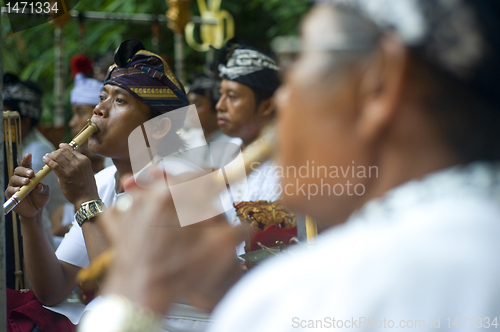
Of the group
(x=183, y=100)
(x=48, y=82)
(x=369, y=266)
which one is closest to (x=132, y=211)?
(x=369, y=266)

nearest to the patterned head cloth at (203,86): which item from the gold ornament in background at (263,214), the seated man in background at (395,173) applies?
the gold ornament in background at (263,214)

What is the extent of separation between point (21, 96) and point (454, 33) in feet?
14.1

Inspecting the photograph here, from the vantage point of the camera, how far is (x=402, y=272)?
65 cm

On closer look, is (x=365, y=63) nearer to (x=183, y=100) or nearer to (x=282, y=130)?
(x=282, y=130)

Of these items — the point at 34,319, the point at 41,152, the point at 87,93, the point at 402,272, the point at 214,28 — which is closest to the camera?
the point at 402,272

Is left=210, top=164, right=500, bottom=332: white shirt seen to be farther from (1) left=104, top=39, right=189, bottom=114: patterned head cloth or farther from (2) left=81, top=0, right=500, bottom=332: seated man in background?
(1) left=104, top=39, right=189, bottom=114: patterned head cloth

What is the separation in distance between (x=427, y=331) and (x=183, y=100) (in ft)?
7.05

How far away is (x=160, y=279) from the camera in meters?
0.81

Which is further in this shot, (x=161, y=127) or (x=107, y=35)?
(x=107, y=35)

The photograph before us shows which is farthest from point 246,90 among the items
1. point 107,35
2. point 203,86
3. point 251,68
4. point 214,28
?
point 107,35

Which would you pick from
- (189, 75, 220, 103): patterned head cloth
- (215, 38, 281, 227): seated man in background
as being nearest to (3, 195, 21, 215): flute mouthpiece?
(215, 38, 281, 227): seated man in background

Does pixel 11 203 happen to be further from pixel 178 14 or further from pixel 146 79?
pixel 178 14

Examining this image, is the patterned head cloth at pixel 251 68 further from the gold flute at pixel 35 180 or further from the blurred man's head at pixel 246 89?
the gold flute at pixel 35 180

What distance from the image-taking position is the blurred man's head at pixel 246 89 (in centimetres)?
355
